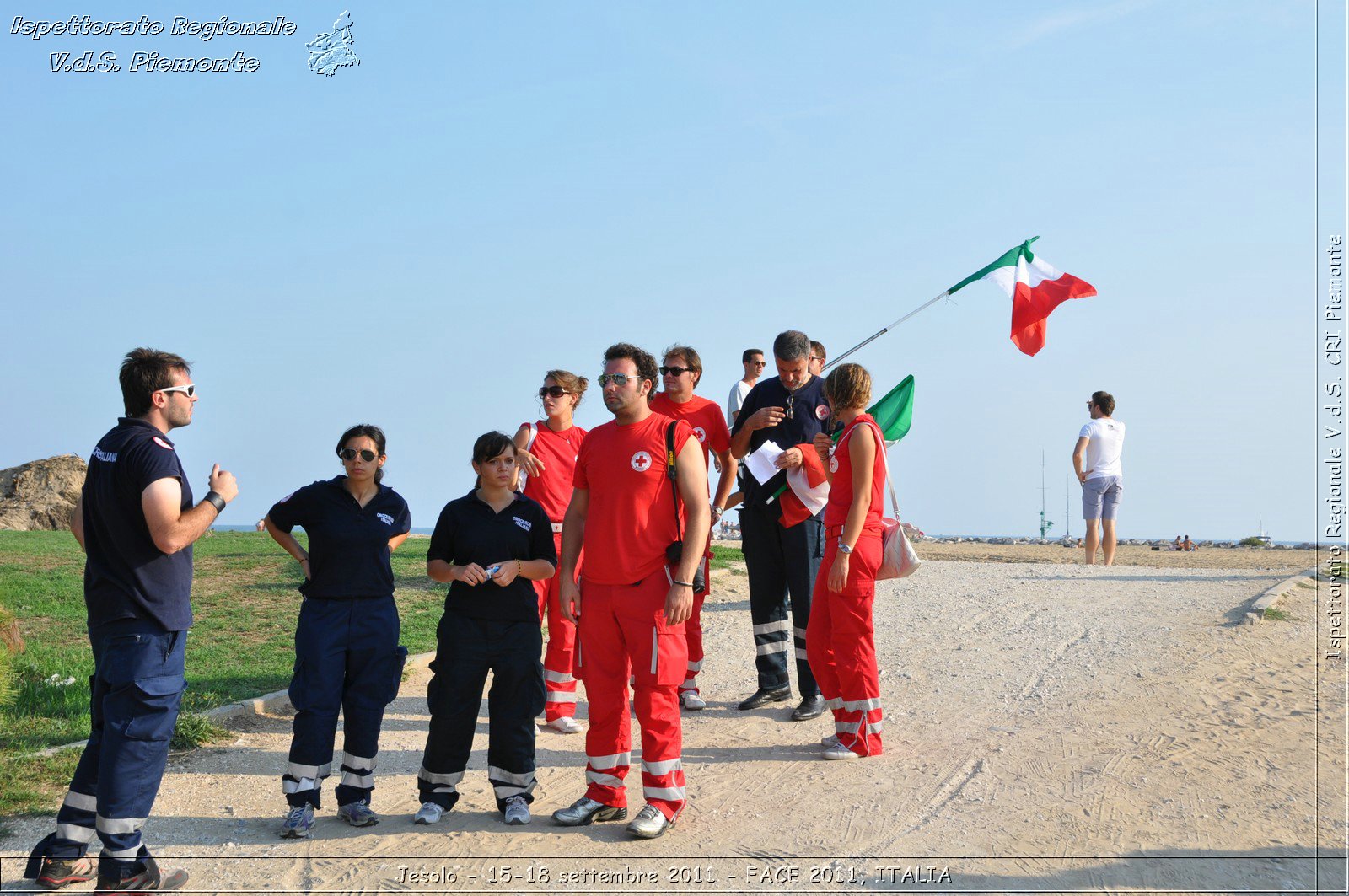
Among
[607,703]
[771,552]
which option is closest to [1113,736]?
[771,552]

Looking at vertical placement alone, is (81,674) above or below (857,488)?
below

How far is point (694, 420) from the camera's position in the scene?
7.52m

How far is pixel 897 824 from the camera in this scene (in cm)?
523

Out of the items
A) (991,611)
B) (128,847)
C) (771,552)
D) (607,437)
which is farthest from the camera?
(991,611)

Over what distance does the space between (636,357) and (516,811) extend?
2.44m

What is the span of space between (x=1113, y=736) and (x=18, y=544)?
1653 centimetres

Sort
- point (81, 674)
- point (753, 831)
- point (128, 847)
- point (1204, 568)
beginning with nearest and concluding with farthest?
point (128, 847), point (753, 831), point (81, 674), point (1204, 568)

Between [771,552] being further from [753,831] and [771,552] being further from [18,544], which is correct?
[18,544]

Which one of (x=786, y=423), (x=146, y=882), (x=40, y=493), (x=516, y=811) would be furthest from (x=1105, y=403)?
(x=40, y=493)

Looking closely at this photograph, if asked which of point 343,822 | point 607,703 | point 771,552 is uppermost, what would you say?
point 771,552

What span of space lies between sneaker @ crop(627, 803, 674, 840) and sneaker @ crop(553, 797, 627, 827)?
25 centimetres

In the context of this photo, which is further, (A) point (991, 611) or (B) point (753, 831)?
(A) point (991, 611)

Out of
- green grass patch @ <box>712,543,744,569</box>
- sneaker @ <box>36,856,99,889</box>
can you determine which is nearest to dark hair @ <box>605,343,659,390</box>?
sneaker @ <box>36,856,99,889</box>

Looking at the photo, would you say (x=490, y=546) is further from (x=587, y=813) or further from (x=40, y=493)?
(x=40, y=493)
